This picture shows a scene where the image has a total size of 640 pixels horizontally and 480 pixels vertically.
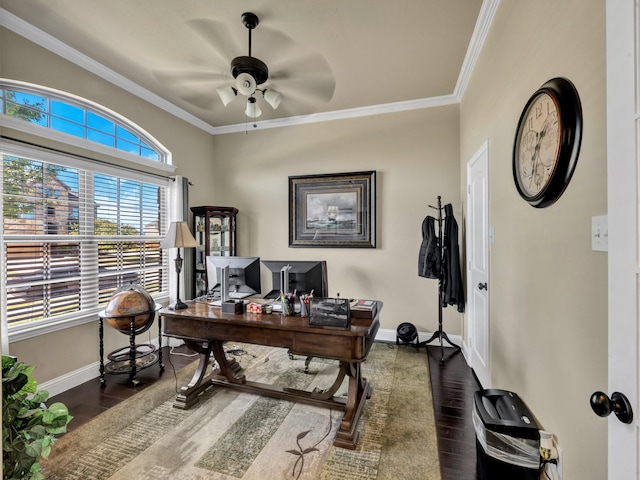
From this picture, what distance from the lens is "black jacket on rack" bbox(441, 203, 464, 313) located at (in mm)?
3283

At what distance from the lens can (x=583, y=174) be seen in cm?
124

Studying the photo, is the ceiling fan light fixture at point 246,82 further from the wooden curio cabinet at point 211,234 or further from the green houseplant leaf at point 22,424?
the green houseplant leaf at point 22,424

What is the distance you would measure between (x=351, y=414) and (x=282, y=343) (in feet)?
2.27

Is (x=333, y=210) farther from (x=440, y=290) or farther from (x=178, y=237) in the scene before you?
(x=178, y=237)

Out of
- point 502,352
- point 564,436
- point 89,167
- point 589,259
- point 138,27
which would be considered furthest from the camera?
point 89,167

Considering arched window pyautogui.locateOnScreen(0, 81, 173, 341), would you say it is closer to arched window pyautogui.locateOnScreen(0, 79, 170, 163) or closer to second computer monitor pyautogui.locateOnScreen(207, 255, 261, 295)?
arched window pyautogui.locateOnScreen(0, 79, 170, 163)

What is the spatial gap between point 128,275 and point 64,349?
0.92 m

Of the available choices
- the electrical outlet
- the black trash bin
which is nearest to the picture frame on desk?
the black trash bin

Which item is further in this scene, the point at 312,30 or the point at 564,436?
the point at 312,30

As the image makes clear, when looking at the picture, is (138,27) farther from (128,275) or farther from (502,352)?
(502,352)

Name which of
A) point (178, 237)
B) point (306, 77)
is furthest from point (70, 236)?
point (306, 77)

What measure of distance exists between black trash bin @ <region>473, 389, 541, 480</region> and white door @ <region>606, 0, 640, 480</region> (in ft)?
2.34

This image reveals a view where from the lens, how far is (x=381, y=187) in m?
3.95

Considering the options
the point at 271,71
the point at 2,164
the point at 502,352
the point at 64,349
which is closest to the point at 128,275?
the point at 64,349
